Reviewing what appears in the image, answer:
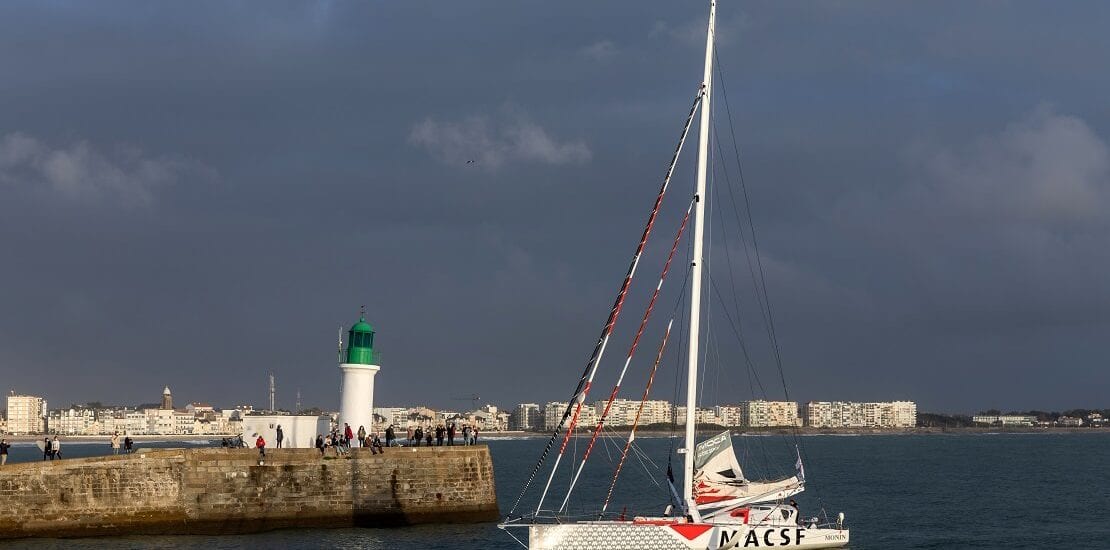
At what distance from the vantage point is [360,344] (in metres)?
42.3

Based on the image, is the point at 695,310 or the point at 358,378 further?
the point at 358,378

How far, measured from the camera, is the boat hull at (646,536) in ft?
96.2

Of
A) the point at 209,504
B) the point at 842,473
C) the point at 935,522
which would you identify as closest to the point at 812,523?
the point at 935,522

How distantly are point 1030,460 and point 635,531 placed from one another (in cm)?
9393

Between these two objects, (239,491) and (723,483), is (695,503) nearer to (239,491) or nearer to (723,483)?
(723,483)

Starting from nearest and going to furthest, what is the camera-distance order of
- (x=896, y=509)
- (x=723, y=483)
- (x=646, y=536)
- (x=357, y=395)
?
(x=646, y=536) < (x=723, y=483) < (x=357, y=395) < (x=896, y=509)

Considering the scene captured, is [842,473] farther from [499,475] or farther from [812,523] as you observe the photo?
[812,523]

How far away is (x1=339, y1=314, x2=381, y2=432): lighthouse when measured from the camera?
41938mm

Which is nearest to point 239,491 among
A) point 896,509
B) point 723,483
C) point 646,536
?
point 646,536

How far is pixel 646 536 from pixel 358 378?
15.4 metres

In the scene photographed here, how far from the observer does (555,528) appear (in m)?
29.4

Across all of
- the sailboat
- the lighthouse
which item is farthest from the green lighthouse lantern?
the sailboat

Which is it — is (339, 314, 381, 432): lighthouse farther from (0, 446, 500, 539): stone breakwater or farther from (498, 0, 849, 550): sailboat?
(498, 0, 849, 550): sailboat

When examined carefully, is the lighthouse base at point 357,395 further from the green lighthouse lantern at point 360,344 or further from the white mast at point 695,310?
the white mast at point 695,310
